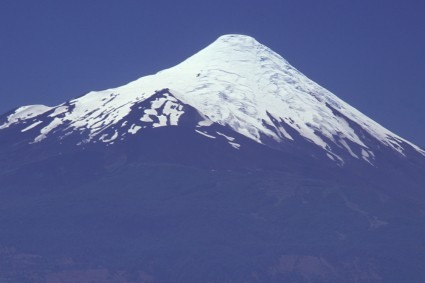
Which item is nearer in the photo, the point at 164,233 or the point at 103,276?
the point at 103,276

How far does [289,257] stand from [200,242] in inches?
472

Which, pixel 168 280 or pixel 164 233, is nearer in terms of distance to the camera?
pixel 168 280

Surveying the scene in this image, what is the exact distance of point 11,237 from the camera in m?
197

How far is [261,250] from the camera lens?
7618 inches

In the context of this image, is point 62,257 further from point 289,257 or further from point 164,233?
point 289,257

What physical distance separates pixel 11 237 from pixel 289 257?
35832mm

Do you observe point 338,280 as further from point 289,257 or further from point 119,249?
point 119,249

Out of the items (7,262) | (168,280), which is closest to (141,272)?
(168,280)

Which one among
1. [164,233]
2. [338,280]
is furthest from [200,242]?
[338,280]

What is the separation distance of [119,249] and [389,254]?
34.5 m

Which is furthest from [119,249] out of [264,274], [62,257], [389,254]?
[389,254]

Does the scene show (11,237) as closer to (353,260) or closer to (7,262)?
(7,262)

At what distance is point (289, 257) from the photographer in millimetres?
191000

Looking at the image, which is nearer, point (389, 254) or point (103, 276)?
point (103, 276)
